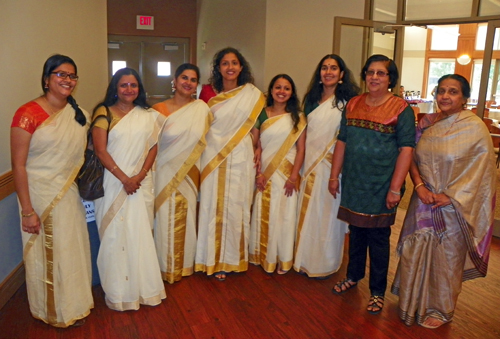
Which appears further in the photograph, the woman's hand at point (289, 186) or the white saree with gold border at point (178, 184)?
the woman's hand at point (289, 186)

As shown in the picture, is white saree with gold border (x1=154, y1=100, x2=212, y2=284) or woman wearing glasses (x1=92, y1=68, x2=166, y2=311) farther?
white saree with gold border (x1=154, y1=100, x2=212, y2=284)

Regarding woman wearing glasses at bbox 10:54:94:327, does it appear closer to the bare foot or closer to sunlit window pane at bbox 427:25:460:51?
the bare foot

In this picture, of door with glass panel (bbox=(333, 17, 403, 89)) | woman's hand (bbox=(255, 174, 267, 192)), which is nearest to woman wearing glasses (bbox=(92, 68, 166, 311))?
woman's hand (bbox=(255, 174, 267, 192))

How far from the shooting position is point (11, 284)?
2.61 metres

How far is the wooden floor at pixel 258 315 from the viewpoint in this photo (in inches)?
90.7

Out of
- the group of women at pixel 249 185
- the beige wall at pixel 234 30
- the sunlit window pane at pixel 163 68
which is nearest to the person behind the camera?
the group of women at pixel 249 185

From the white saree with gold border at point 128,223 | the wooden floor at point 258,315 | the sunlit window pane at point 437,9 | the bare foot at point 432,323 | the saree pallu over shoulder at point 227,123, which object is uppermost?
the sunlit window pane at point 437,9

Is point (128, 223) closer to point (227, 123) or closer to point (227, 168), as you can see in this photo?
point (227, 168)

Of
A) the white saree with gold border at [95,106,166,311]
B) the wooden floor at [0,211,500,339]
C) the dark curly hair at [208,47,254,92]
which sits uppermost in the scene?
the dark curly hair at [208,47,254,92]

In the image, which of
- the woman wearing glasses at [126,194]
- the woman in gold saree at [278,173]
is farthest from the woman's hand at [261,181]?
the woman wearing glasses at [126,194]

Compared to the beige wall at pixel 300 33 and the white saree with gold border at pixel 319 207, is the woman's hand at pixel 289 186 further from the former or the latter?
the beige wall at pixel 300 33

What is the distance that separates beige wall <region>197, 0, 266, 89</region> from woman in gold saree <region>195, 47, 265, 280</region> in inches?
74.5

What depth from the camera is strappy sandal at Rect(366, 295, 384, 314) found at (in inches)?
100

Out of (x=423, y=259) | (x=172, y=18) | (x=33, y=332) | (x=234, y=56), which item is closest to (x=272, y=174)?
(x=234, y=56)
